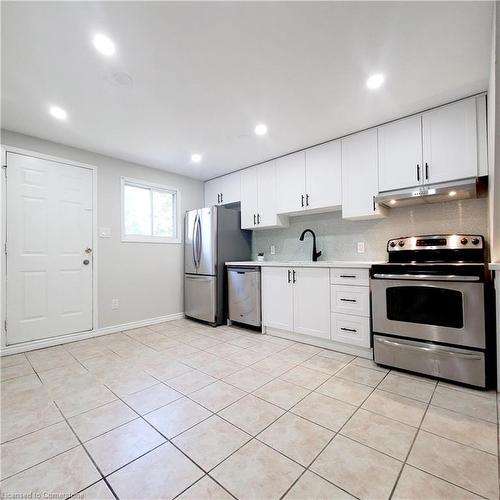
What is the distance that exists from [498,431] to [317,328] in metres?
1.55

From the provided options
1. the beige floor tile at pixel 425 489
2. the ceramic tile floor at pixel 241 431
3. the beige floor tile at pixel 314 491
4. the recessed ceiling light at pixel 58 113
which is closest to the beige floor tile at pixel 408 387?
the ceramic tile floor at pixel 241 431

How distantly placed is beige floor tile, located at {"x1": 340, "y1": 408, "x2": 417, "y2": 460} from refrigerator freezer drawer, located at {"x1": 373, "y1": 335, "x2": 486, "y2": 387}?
29.7 inches

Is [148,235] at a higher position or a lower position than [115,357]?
higher

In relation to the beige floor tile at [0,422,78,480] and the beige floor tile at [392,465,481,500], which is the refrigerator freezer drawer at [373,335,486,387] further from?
the beige floor tile at [0,422,78,480]

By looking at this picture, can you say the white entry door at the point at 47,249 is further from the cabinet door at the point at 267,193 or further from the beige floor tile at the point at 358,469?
the beige floor tile at the point at 358,469

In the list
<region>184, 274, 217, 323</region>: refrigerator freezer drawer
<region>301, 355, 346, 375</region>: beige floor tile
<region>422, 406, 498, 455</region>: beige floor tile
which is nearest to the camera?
<region>422, 406, 498, 455</region>: beige floor tile

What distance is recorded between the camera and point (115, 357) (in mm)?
2668

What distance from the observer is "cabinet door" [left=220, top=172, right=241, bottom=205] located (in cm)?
415

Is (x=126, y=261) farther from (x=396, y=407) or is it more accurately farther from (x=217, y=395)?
(x=396, y=407)

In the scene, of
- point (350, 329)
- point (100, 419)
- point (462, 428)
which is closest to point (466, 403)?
point (462, 428)

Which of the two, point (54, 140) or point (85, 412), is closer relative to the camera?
point (85, 412)

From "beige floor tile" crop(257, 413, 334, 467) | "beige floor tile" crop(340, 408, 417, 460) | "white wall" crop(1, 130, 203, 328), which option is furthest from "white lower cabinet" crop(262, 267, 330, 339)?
"white wall" crop(1, 130, 203, 328)

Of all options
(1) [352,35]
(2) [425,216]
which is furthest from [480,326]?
(1) [352,35]

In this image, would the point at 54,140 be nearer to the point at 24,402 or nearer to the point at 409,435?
the point at 24,402
